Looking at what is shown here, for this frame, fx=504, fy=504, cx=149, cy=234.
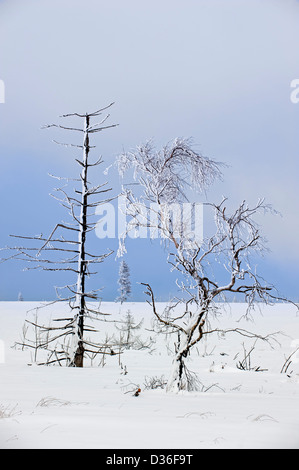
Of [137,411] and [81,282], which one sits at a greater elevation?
[81,282]

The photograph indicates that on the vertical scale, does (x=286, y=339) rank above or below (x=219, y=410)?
below

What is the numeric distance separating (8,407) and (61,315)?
71.9ft

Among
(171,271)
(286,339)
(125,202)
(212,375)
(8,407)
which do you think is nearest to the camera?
(8,407)

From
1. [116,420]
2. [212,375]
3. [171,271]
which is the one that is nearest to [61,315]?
[212,375]

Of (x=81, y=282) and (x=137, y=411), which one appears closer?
(x=137, y=411)

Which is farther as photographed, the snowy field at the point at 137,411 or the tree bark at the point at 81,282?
the tree bark at the point at 81,282

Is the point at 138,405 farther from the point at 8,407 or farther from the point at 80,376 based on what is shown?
the point at 80,376

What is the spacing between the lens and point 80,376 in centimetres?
829

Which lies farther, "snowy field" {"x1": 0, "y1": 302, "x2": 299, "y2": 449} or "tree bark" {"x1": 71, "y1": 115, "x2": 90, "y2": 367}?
"tree bark" {"x1": 71, "y1": 115, "x2": 90, "y2": 367}
